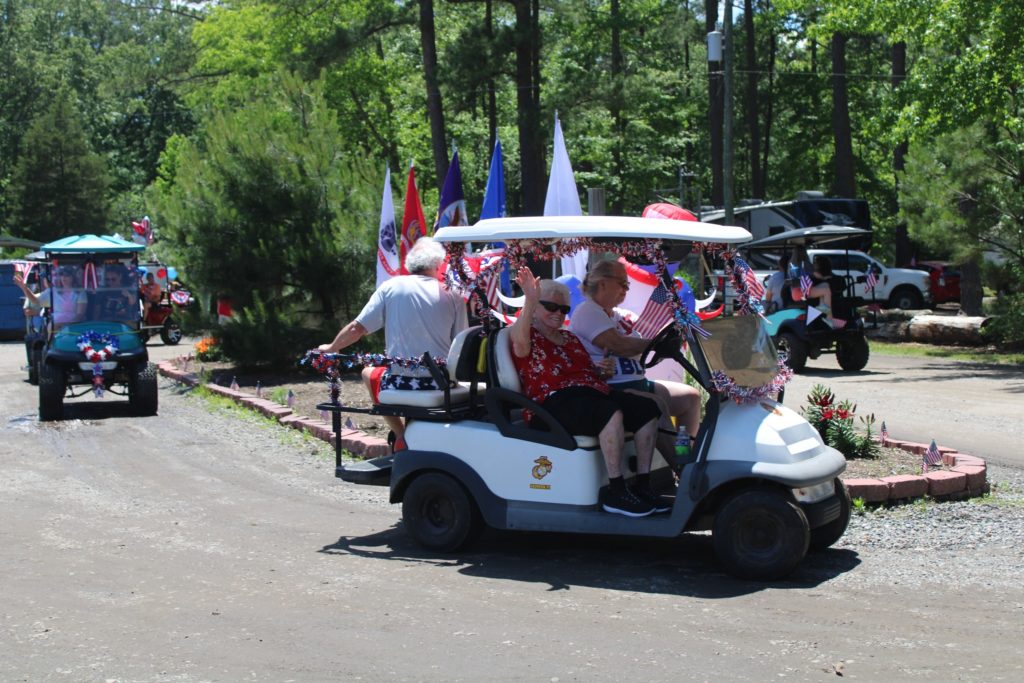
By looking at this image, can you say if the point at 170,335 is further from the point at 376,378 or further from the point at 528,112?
the point at 376,378

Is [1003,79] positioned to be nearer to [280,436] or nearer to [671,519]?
[280,436]

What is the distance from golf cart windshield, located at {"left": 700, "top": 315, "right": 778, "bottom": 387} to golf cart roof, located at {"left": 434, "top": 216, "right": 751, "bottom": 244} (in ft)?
1.62

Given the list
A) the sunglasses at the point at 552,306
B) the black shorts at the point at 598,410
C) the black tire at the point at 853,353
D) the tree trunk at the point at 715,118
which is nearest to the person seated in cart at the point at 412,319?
the sunglasses at the point at 552,306

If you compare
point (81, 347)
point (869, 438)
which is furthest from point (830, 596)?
point (81, 347)

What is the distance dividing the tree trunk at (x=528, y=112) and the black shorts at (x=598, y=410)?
1687 cm

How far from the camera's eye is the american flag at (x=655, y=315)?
715 cm

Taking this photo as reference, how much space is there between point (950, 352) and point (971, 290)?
4.63 m

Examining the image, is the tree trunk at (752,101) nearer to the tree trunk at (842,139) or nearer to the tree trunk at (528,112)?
the tree trunk at (842,139)

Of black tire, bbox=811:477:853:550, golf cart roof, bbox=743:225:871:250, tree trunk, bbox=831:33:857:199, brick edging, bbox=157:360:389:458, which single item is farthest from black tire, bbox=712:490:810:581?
tree trunk, bbox=831:33:857:199

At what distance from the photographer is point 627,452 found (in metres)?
7.20

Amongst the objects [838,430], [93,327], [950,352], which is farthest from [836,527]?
[950,352]

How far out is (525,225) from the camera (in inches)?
282

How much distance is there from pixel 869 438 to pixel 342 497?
4.21 metres

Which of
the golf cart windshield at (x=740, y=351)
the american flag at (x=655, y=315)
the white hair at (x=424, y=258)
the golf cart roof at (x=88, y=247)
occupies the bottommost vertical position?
the golf cart windshield at (x=740, y=351)
